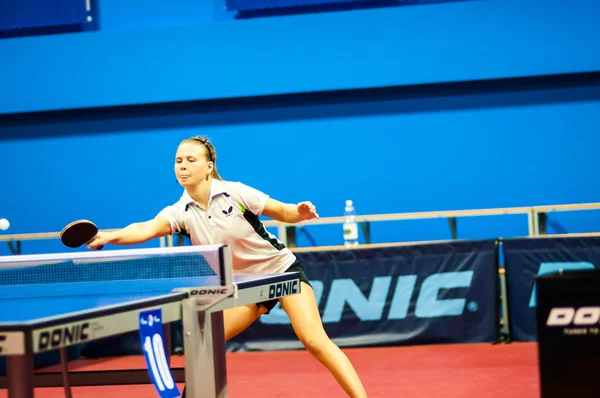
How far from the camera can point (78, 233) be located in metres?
3.47

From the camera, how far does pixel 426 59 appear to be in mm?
8383

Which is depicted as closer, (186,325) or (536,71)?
(186,325)

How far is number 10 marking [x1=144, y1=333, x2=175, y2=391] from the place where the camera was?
8.71 feet

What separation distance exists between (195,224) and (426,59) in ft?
15.9

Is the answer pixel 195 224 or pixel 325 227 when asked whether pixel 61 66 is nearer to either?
pixel 325 227

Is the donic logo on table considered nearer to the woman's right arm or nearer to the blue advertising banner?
the blue advertising banner

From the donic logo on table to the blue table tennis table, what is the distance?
3863 millimetres

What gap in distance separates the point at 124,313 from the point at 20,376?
0.33 metres

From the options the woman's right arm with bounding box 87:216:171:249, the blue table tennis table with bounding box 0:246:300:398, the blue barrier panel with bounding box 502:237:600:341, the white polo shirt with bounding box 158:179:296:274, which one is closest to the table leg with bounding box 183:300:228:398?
the blue table tennis table with bounding box 0:246:300:398

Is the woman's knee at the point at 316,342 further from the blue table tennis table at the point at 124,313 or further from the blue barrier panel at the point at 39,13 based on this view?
the blue barrier panel at the point at 39,13

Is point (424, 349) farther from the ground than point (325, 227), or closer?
closer

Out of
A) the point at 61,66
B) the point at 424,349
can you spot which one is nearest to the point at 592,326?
the point at 424,349

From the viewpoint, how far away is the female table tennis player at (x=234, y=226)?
392cm

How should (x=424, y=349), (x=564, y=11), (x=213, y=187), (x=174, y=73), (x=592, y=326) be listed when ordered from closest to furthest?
(x=592, y=326)
(x=213, y=187)
(x=424, y=349)
(x=564, y=11)
(x=174, y=73)
